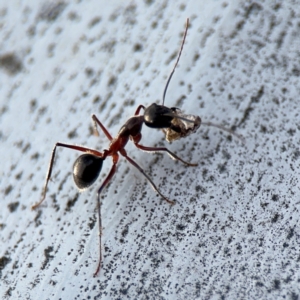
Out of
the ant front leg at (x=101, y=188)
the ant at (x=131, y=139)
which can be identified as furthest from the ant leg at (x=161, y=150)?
the ant front leg at (x=101, y=188)

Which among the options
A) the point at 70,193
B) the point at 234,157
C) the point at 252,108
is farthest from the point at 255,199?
the point at 70,193

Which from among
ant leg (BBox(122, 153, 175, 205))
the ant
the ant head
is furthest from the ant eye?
the ant head

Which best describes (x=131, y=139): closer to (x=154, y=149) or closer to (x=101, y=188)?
(x=154, y=149)

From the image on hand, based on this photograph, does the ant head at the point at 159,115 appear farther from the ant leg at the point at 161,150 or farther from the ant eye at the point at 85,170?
the ant eye at the point at 85,170

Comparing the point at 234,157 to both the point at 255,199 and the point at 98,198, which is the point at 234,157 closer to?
the point at 255,199

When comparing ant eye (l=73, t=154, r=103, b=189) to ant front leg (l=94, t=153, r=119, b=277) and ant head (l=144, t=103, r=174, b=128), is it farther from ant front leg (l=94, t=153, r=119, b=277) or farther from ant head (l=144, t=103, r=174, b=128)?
ant head (l=144, t=103, r=174, b=128)

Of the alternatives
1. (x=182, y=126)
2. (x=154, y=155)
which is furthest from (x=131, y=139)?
(x=182, y=126)
